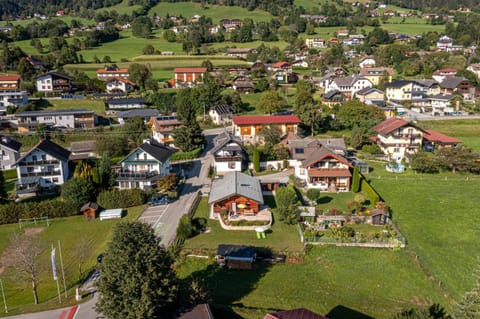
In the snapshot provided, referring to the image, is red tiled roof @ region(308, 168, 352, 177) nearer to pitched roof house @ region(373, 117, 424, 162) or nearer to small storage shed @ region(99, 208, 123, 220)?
pitched roof house @ region(373, 117, 424, 162)

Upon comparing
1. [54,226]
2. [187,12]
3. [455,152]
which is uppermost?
[187,12]

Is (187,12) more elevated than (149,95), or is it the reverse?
(187,12)

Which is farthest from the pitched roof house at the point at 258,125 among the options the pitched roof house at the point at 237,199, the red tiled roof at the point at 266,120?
the pitched roof house at the point at 237,199

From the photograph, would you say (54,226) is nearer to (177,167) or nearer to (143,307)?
(177,167)

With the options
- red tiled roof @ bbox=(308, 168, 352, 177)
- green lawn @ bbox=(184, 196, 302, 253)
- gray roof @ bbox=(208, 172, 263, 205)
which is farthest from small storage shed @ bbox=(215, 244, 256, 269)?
red tiled roof @ bbox=(308, 168, 352, 177)

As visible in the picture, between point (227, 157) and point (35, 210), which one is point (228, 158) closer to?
point (227, 157)

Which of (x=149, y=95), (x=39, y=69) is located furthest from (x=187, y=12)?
(x=149, y=95)
